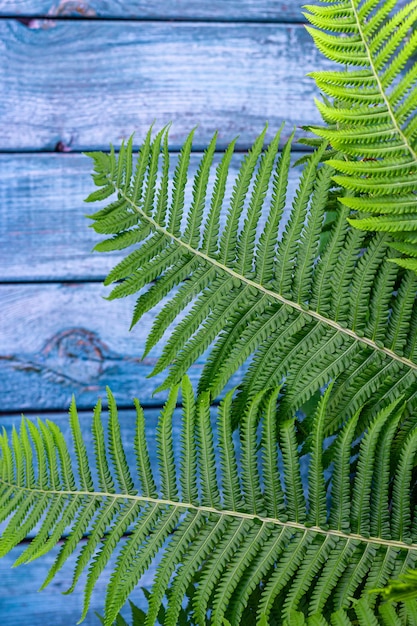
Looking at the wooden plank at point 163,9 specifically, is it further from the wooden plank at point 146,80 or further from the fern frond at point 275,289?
the fern frond at point 275,289

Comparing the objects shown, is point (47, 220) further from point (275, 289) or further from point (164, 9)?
point (275, 289)

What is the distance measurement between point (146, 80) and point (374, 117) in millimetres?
565

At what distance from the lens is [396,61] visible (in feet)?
1.18

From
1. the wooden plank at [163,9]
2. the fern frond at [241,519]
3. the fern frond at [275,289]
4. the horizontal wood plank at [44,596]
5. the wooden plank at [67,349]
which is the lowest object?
the horizontal wood plank at [44,596]

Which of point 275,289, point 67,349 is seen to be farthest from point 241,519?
point 67,349

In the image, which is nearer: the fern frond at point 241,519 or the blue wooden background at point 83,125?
the fern frond at point 241,519

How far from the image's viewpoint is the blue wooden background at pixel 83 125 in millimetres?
854

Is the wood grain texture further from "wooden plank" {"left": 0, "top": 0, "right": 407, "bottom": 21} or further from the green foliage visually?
the green foliage

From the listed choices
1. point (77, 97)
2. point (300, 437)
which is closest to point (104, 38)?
point (77, 97)

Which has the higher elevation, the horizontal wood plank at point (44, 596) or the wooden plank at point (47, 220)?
the wooden plank at point (47, 220)

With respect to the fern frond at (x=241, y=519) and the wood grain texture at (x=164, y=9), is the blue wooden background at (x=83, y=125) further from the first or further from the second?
the fern frond at (x=241, y=519)

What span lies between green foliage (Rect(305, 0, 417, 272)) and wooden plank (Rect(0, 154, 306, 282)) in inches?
19.3

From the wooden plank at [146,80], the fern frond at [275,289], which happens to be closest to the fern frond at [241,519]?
the fern frond at [275,289]

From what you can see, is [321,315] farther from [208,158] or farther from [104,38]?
[104,38]
